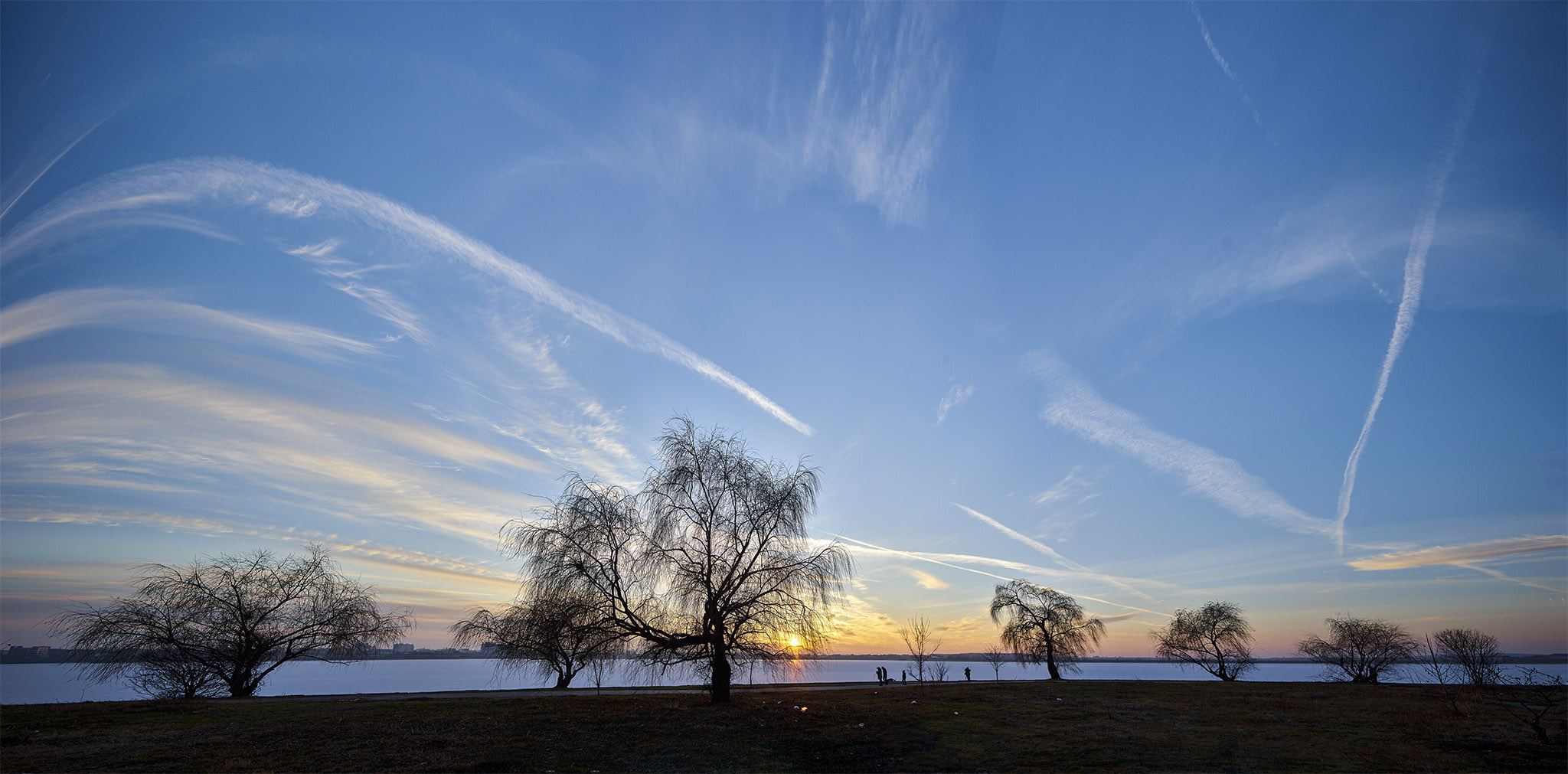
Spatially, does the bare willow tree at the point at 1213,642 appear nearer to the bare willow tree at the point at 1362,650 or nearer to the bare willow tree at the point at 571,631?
the bare willow tree at the point at 1362,650

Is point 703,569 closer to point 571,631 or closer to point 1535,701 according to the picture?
point 571,631

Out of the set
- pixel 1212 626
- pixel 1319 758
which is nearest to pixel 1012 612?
pixel 1212 626

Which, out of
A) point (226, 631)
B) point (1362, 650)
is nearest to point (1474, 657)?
point (1362, 650)

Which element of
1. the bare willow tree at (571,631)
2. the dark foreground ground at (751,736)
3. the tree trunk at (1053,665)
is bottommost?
the tree trunk at (1053,665)

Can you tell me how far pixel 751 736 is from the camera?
17.7 metres

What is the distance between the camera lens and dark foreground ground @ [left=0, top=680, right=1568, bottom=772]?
13.8 meters

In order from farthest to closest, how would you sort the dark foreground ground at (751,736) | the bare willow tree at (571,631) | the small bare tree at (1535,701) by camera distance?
the bare willow tree at (571,631)
the small bare tree at (1535,701)
the dark foreground ground at (751,736)

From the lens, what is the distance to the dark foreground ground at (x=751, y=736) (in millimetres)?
13750

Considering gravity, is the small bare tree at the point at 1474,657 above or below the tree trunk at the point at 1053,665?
above

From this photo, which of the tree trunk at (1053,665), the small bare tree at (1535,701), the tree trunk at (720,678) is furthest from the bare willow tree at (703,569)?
the tree trunk at (1053,665)

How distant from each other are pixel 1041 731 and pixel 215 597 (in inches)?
1296

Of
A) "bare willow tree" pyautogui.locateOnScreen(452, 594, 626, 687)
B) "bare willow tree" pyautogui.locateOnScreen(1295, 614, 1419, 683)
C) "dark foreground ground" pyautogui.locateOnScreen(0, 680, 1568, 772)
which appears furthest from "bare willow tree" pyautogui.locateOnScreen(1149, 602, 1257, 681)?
"bare willow tree" pyautogui.locateOnScreen(452, 594, 626, 687)

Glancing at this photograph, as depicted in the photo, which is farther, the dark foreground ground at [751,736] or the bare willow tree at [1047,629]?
the bare willow tree at [1047,629]

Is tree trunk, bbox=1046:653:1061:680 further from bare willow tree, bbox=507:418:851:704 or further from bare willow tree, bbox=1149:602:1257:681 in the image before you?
bare willow tree, bbox=507:418:851:704
